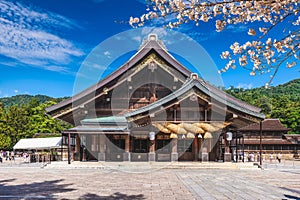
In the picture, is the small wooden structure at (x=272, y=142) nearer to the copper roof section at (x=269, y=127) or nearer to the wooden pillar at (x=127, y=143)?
the copper roof section at (x=269, y=127)

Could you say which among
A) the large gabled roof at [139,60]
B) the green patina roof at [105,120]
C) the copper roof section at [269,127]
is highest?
the large gabled roof at [139,60]

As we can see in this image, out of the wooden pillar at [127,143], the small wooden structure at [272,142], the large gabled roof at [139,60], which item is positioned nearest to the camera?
the wooden pillar at [127,143]

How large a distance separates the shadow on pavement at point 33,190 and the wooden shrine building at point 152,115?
7440 mm

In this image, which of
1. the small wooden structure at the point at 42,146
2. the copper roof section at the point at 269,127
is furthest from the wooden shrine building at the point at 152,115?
the copper roof section at the point at 269,127

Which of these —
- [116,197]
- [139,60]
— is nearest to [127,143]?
[139,60]

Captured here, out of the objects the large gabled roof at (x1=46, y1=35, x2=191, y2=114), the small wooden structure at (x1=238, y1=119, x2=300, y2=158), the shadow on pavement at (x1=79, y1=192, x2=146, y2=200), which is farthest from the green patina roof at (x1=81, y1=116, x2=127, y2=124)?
the small wooden structure at (x1=238, y1=119, x2=300, y2=158)

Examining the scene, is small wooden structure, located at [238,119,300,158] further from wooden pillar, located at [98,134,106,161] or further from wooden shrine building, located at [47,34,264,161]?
wooden pillar, located at [98,134,106,161]

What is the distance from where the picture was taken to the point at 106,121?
1998cm

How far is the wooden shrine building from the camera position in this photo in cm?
1786

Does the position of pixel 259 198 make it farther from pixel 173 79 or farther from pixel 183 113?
pixel 173 79

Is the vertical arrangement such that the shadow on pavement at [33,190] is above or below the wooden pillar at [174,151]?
below

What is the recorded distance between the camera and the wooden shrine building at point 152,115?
58.6 ft

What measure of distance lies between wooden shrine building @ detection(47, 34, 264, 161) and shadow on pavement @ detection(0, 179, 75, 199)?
293 inches

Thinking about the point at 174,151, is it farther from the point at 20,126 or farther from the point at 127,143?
the point at 20,126
